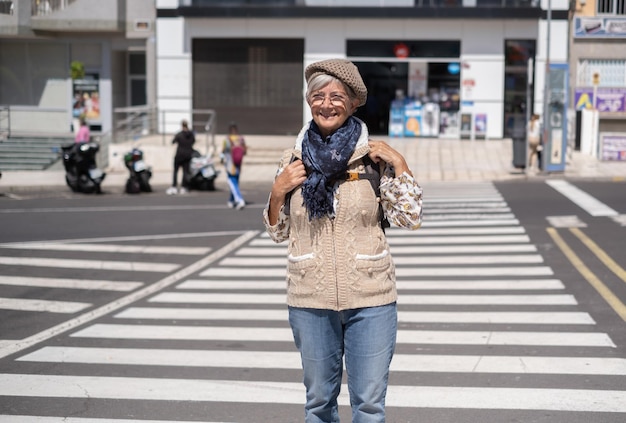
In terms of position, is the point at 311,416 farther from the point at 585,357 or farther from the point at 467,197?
the point at 467,197

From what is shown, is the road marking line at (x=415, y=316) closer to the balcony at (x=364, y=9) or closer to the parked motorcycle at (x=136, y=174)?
the parked motorcycle at (x=136, y=174)

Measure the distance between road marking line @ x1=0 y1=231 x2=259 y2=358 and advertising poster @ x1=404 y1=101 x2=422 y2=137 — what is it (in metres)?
19.8

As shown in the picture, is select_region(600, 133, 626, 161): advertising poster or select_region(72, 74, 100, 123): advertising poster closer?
select_region(600, 133, 626, 161): advertising poster

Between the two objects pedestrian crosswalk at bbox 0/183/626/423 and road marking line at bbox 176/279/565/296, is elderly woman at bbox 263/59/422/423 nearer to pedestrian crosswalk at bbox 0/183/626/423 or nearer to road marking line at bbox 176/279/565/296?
pedestrian crosswalk at bbox 0/183/626/423

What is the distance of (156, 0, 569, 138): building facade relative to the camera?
3541cm

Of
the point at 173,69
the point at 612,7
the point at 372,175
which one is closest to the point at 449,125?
the point at 612,7

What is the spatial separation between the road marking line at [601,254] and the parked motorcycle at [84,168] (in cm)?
1249

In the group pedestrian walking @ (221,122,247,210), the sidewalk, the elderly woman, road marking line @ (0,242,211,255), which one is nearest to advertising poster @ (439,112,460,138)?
the sidewalk

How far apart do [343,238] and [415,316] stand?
5927 mm

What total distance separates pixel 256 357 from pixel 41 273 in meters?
5.69

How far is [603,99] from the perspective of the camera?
35844 millimetres

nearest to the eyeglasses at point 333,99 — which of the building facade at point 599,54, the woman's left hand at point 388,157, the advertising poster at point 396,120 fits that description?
the woman's left hand at point 388,157

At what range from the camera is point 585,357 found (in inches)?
339

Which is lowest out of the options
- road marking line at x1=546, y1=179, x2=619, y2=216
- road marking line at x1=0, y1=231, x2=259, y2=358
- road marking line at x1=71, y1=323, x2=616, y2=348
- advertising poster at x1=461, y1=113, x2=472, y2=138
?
road marking line at x1=0, y1=231, x2=259, y2=358
